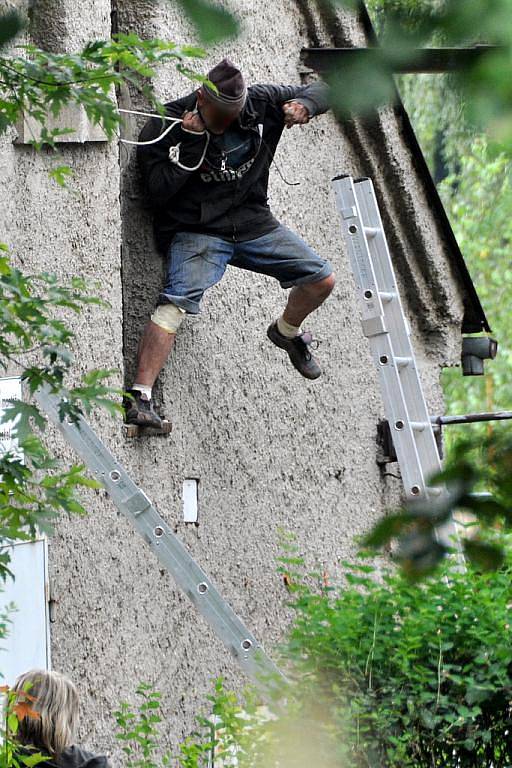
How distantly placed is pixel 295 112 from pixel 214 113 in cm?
32

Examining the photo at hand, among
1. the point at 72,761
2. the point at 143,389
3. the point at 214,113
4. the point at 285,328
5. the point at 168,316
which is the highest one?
the point at 214,113

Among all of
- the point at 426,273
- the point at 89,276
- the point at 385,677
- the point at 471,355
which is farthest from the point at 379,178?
the point at 385,677

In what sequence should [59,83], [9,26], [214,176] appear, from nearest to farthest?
[9,26], [59,83], [214,176]

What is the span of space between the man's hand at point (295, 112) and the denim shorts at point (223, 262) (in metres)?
0.50

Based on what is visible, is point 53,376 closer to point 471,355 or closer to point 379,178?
point 379,178

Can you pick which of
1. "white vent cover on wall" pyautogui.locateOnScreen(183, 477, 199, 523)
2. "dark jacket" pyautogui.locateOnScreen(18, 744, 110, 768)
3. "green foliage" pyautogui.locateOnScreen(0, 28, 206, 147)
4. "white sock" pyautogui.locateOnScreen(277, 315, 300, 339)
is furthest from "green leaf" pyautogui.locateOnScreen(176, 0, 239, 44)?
"white sock" pyautogui.locateOnScreen(277, 315, 300, 339)

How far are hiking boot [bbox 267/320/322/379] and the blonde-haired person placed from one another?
93.8 inches

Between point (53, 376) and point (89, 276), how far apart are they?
212 cm

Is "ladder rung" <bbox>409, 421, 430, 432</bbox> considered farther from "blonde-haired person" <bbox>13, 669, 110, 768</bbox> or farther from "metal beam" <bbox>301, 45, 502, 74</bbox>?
"metal beam" <bbox>301, 45, 502, 74</bbox>

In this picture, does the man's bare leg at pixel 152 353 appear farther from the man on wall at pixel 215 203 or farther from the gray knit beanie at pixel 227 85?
the gray knit beanie at pixel 227 85

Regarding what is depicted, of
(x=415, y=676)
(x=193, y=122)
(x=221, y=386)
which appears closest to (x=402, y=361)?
(x=221, y=386)

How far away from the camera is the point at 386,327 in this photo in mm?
5969

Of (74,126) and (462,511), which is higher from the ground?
(74,126)

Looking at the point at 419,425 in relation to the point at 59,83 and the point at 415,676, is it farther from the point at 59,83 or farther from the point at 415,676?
the point at 59,83
